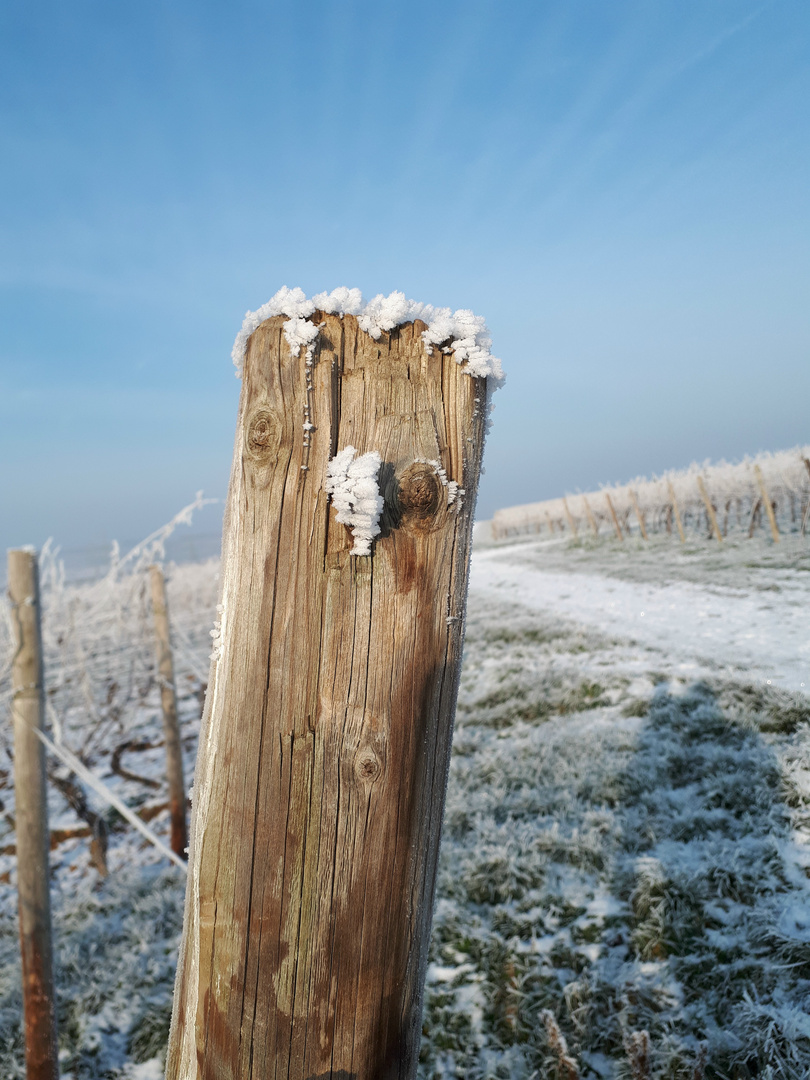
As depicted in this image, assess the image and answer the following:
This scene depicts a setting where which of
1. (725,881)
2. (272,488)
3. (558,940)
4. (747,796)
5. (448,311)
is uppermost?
(448,311)

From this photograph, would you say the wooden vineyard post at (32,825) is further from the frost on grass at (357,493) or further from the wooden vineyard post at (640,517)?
the wooden vineyard post at (640,517)

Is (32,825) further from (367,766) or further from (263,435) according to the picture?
(263,435)

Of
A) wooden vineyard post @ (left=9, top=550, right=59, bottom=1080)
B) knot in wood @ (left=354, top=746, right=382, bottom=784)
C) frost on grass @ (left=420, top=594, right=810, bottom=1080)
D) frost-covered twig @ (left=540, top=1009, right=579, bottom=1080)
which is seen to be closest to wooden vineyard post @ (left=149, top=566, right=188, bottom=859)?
wooden vineyard post @ (left=9, top=550, right=59, bottom=1080)

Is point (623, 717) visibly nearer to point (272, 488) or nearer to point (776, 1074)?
point (776, 1074)

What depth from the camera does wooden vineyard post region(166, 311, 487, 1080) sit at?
108 centimetres

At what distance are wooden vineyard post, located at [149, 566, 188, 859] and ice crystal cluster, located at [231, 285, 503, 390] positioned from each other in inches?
272

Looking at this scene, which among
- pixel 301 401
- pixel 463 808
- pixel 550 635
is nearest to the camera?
pixel 301 401

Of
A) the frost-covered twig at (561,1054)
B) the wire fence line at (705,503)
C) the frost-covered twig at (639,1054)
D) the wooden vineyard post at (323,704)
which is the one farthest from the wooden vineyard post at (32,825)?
the wire fence line at (705,503)

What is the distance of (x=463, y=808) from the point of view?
205 inches

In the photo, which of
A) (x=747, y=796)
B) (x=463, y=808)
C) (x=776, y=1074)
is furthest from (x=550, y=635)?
(x=776, y=1074)

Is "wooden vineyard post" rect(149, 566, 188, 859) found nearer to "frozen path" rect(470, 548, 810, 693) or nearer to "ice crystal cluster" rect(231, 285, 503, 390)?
"frozen path" rect(470, 548, 810, 693)

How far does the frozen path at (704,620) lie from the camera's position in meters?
4.66

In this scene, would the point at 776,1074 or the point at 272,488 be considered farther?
the point at 776,1074

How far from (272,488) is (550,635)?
346 inches
